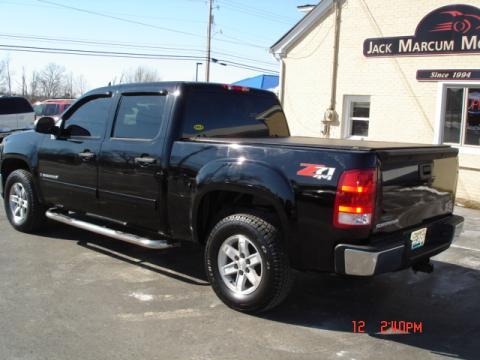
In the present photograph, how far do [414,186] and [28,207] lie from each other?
466 centimetres

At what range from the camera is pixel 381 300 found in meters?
4.76

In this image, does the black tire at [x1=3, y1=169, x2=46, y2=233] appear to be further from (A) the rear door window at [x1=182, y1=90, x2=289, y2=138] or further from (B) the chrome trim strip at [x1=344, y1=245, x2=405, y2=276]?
(B) the chrome trim strip at [x1=344, y1=245, x2=405, y2=276]

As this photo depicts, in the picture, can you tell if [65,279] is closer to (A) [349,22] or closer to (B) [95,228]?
(B) [95,228]

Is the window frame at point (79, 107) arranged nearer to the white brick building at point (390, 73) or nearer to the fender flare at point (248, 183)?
the fender flare at point (248, 183)

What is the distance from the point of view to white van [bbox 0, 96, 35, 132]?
17031 mm

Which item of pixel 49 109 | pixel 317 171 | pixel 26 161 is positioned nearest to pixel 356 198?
pixel 317 171

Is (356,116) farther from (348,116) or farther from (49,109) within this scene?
(49,109)

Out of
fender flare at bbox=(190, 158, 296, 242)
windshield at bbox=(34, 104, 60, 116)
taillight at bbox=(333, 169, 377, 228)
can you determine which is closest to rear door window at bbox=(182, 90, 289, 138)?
fender flare at bbox=(190, 158, 296, 242)

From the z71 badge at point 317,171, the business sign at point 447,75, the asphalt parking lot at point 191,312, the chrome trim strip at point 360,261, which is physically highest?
the business sign at point 447,75

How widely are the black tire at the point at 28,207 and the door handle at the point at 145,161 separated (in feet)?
7.07

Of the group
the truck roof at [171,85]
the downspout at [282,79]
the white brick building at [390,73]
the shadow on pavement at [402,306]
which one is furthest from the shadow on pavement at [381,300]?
the downspout at [282,79]

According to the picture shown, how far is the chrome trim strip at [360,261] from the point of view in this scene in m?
3.61

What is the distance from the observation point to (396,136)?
11398mm

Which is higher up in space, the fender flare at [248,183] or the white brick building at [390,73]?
the white brick building at [390,73]
